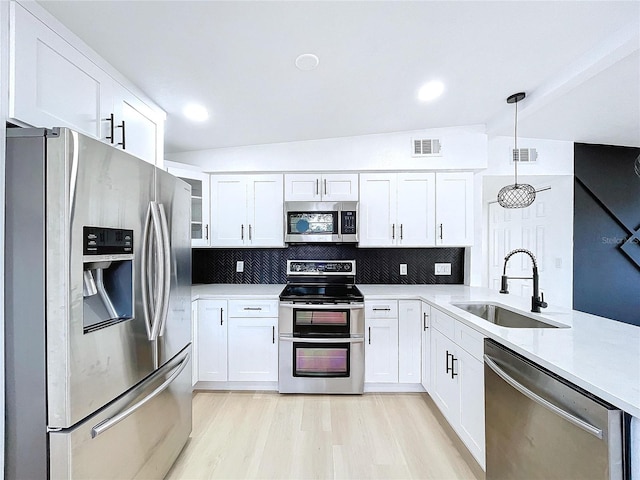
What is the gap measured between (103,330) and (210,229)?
6.43 ft

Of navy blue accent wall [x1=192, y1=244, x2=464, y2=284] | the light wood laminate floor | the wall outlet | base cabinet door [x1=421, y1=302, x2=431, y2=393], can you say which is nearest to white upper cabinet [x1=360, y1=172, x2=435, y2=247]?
navy blue accent wall [x1=192, y1=244, x2=464, y2=284]

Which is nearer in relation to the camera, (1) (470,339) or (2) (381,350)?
(1) (470,339)

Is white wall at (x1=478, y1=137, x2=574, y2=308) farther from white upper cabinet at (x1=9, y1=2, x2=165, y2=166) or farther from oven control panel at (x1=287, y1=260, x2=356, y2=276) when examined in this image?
white upper cabinet at (x1=9, y1=2, x2=165, y2=166)

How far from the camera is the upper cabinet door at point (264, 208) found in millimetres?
3121

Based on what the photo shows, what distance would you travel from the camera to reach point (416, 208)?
3107mm

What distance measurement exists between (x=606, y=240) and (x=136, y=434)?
453cm

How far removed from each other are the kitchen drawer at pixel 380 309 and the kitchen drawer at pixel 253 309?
0.84 meters

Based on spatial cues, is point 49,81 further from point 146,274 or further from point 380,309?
point 380,309

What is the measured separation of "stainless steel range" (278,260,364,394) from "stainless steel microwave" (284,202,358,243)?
60 centimetres

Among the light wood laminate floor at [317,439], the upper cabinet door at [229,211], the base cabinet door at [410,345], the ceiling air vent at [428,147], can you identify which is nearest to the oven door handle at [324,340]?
the base cabinet door at [410,345]

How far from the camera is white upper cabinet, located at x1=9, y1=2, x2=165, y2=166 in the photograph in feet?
3.79

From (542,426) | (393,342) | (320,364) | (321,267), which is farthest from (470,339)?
(321,267)

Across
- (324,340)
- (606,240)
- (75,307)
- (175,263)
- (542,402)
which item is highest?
(606,240)

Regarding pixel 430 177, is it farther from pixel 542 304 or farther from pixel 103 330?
pixel 103 330
